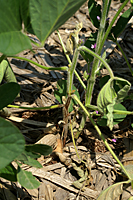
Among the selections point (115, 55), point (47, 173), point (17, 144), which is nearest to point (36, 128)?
point (47, 173)

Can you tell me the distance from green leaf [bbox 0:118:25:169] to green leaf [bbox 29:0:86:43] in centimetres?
21

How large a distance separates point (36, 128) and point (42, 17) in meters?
0.70

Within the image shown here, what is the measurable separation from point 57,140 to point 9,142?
63 cm

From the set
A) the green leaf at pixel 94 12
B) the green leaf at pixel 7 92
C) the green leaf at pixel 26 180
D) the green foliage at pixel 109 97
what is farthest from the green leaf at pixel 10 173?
the green leaf at pixel 94 12

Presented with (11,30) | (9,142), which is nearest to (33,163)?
(9,142)

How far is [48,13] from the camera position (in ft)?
1.33

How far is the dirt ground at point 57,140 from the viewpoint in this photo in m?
0.85

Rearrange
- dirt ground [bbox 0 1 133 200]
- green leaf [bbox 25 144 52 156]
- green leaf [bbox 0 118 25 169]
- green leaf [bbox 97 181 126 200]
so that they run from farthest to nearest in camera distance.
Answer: dirt ground [bbox 0 1 133 200] → green leaf [bbox 97 181 126 200] → green leaf [bbox 25 144 52 156] → green leaf [bbox 0 118 25 169]

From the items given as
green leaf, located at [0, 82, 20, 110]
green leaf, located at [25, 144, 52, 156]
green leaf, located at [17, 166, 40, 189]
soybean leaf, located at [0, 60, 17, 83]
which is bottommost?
green leaf, located at [17, 166, 40, 189]

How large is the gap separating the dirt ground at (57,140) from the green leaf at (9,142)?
48cm

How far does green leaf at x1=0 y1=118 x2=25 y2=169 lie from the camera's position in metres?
0.37

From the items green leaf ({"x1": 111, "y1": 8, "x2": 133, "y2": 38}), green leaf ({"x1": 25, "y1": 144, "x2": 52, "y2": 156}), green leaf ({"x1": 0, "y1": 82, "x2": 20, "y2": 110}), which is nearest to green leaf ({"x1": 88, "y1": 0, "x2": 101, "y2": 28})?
green leaf ({"x1": 111, "y1": 8, "x2": 133, "y2": 38})

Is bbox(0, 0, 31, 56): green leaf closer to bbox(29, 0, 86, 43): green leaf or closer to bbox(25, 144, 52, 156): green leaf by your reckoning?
bbox(29, 0, 86, 43): green leaf

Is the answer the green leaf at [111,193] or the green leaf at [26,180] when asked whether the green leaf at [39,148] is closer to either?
the green leaf at [26,180]
